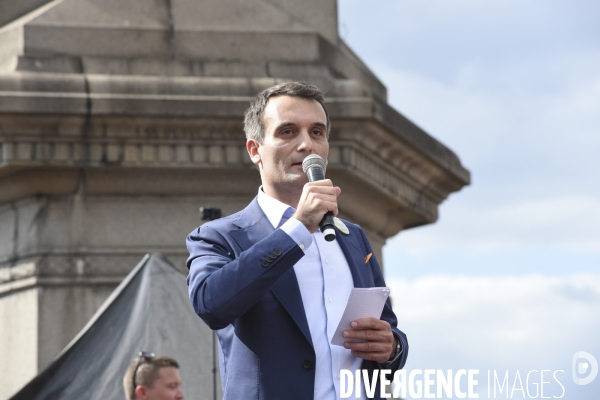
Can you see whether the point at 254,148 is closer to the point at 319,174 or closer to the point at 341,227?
the point at 341,227

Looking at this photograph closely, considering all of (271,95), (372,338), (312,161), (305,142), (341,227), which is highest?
(271,95)

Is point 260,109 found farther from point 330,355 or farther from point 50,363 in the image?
point 50,363

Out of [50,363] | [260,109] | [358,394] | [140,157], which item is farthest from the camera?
[140,157]

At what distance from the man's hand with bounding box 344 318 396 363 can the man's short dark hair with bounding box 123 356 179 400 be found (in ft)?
10.9

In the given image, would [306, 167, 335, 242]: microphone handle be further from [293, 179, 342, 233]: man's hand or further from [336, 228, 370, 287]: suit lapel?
[336, 228, 370, 287]: suit lapel

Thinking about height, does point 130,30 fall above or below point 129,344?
above

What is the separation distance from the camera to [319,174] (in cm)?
407

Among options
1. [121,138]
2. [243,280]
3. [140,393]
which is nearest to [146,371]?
[140,393]

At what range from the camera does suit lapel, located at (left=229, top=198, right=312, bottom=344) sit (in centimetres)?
404

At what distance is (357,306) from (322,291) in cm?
18

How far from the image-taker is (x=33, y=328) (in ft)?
26.3

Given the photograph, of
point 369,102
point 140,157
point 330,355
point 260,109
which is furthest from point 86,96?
point 330,355

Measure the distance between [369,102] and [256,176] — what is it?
36.1 inches

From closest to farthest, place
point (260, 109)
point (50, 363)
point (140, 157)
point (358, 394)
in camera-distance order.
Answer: point (358, 394) < point (260, 109) < point (50, 363) < point (140, 157)
